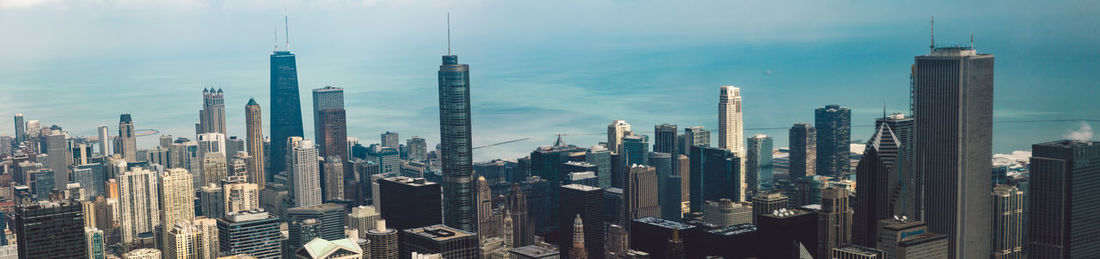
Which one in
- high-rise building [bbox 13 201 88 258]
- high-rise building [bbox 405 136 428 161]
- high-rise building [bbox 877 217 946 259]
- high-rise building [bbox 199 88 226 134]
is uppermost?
high-rise building [bbox 199 88 226 134]

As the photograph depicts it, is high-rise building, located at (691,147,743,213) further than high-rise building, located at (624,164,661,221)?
Yes

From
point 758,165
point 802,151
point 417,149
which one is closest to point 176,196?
point 417,149

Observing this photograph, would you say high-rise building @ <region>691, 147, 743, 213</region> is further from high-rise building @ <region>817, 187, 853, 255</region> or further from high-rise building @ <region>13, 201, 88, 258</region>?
high-rise building @ <region>13, 201, 88, 258</region>

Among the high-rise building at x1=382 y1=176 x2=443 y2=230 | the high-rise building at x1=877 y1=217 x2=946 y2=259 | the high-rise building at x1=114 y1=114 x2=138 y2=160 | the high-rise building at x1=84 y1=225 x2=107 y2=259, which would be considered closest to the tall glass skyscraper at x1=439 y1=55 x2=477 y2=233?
the high-rise building at x1=382 y1=176 x2=443 y2=230

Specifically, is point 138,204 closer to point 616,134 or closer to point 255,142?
point 255,142

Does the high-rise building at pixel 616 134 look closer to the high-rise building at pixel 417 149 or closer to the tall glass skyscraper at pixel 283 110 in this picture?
the high-rise building at pixel 417 149

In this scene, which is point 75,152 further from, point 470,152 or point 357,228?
point 470,152
